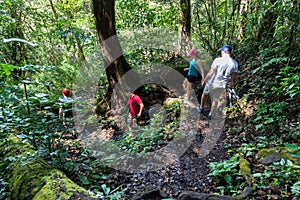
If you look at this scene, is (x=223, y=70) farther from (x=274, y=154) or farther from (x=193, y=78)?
(x=274, y=154)

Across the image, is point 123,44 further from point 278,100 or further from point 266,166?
point 266,166

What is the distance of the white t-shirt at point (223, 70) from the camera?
17.1 ft

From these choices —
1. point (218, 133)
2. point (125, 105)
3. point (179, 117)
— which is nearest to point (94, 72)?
point (125, 105)

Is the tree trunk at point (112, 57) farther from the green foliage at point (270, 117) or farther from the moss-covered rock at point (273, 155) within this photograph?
the moss-covered rock at point (273, 155)

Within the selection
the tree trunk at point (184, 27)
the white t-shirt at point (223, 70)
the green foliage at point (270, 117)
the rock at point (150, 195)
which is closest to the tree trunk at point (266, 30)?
the white t-shirt at point (223, 70)

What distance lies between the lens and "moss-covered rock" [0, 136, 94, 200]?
7.94 feet

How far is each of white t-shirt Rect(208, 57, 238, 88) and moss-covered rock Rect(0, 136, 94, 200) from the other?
409 centimetres

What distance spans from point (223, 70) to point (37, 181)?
4.42 m

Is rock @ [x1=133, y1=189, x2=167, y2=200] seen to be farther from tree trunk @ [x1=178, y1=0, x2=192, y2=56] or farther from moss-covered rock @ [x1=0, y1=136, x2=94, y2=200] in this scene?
tree trunk @ [x1=178, y1=0, x2=192, y2=56]

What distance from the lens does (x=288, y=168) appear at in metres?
2.75

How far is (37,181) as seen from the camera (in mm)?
2678

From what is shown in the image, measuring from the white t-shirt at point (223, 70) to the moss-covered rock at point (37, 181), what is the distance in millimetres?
4093

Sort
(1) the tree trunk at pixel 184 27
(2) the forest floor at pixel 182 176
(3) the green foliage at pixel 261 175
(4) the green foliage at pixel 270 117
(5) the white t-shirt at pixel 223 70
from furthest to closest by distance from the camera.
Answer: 1. (1) the tree trunk at pixel 184 27
2. (5) the white t-shirt at pixel 223 70
3. (4) the green foliage at pixel 270 117
4. (2) the forest floor at pixel 182 176
5. (3) the green foliage at pixel 261 175

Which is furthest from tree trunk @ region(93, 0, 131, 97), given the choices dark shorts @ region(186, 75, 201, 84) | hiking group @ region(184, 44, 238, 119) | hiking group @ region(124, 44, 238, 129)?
hiking group @ region(184, 44, 238, 119)
